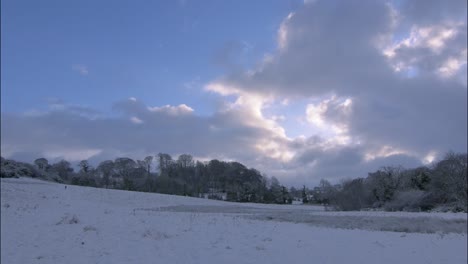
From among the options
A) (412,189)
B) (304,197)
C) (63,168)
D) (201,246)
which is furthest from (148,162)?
(201,246)

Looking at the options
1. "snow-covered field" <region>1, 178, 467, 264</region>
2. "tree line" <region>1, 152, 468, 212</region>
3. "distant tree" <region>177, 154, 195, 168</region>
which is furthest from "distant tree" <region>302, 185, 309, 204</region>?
"snow-covered field" <region>1, 178, 467, 264</region>

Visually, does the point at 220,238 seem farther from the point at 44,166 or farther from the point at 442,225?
the point at 44,166

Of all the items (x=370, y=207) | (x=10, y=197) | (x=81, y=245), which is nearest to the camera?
(x=81, y=245)

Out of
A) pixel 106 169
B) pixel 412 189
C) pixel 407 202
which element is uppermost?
pixel 106 169

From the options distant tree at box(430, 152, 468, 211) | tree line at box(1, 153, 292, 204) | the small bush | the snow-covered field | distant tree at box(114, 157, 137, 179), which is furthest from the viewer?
distant tree at box(114, 157, 137, 179)

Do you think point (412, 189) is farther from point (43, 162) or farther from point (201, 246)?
point (43, 162)

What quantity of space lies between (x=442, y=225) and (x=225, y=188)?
3913 inches

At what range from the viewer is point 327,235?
19.2 meters

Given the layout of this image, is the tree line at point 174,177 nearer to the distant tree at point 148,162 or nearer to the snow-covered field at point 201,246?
the distant tree at point 148,162

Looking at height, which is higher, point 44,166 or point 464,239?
point 44,166

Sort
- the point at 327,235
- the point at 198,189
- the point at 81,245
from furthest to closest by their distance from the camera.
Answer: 1. the point at 198,189
2. the point at 327,235
3. the point at 81,245

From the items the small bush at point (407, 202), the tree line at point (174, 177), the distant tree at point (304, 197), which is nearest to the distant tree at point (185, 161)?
the tree line at point (174, 177)

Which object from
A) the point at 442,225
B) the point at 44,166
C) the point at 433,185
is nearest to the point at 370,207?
the point at 433,185

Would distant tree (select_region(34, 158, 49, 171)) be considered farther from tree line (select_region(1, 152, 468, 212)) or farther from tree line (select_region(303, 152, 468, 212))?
tree line (select_region(303, 152, 468, 212))
